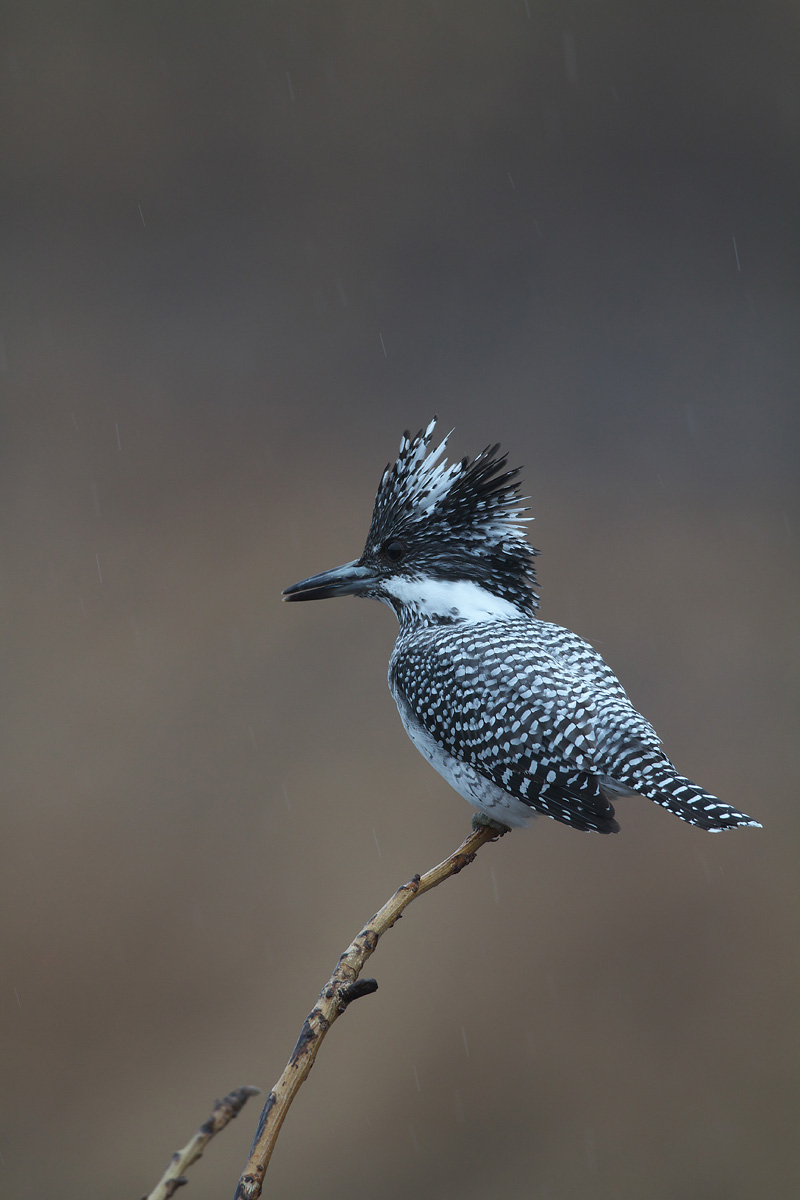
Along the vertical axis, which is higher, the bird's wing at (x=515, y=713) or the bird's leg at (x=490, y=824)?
the bird's wing at (x=515, y=713)

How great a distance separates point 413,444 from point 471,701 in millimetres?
285

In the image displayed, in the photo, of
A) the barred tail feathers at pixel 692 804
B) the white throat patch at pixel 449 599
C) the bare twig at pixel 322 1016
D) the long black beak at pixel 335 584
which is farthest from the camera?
the white throat patch at pixel 449 599

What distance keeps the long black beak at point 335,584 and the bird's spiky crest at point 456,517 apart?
0.03m

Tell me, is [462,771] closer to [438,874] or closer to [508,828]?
[508,828]

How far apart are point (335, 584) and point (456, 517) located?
0.16 meters

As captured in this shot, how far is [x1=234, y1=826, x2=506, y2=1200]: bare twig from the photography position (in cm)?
56

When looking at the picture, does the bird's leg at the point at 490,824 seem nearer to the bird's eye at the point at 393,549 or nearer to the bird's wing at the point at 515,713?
the bird's wing at the point at 515,713

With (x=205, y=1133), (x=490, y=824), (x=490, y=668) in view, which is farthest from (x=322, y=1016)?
(x=490, y=668)

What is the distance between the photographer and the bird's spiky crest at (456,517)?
40.8 inches

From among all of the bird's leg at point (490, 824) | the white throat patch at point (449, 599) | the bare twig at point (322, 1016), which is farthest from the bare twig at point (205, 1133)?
the white throat patch at point (449, 599)

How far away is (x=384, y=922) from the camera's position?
28.4 inches

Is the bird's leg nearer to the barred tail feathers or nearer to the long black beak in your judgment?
the barred tail feathers

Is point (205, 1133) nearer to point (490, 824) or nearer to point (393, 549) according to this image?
point (490, 824)

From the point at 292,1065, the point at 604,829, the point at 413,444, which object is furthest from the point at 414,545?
the point at 292,1065
